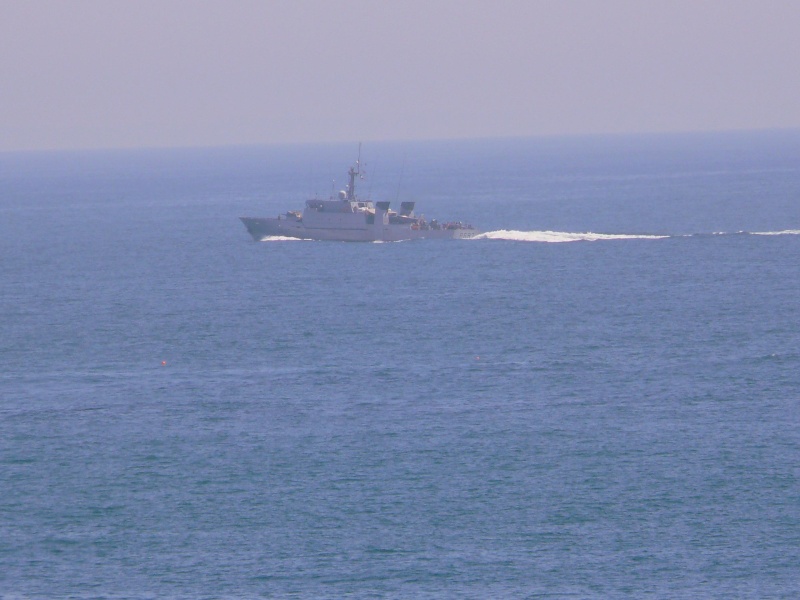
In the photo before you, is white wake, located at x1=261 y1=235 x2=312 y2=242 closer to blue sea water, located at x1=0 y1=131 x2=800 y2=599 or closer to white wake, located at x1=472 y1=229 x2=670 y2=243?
white wake, located at x1=472 y1=229 x2=670 y2=243

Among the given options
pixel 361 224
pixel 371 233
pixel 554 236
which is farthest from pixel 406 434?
pixel 554 236

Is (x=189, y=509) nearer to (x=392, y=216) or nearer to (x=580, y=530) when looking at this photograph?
(x=580, y=530)

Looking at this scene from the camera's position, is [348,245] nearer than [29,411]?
No

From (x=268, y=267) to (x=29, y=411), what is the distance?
5996 centimetres

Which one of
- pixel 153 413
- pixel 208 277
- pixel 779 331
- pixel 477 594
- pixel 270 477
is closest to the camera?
pixel 477 594

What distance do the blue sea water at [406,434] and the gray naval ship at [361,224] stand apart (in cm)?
2342

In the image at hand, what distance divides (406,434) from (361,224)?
81.6m

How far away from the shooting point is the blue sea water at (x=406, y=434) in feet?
154

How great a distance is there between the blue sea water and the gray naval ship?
23.4 meters

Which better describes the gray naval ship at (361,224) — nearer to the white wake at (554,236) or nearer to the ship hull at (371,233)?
the ship hull at (371,233)

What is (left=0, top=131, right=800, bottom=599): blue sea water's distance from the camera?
154ft

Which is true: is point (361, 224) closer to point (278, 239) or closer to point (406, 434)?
point (278, 239)

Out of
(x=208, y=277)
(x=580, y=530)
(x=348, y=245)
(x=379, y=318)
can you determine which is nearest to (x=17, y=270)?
(x=208, y=277)

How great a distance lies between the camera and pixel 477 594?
144 ft
